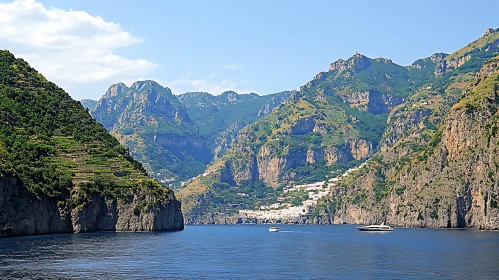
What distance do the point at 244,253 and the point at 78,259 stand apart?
46.9 meters

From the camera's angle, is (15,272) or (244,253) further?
(244,253)

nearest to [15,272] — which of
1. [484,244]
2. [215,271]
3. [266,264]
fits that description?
[215,271]

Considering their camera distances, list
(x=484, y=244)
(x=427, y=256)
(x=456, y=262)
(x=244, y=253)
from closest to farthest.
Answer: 1. (x=456, y=262)
2. (x=427, y=256)
3. (x=244, y=253)
4. (x=484, y=244)

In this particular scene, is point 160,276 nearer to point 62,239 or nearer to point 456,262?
point 456,262

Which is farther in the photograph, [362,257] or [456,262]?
[362,257]

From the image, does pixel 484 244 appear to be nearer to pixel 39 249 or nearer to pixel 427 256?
pixel 427 256

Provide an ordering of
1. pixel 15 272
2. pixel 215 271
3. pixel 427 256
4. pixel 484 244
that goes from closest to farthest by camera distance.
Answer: pixel 15 272, pixel 215 271, pixel 427 256, pixel 484 244

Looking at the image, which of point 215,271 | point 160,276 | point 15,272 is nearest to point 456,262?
point 215,271

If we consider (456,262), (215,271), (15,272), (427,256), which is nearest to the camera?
(15,272)

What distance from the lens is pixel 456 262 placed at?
463ft

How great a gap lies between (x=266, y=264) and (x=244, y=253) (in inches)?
1249

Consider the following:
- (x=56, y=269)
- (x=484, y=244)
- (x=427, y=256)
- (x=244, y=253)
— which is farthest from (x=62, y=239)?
(x=484, y=244)

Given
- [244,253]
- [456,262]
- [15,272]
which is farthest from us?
[244,253]

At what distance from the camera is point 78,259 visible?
5571 inches
